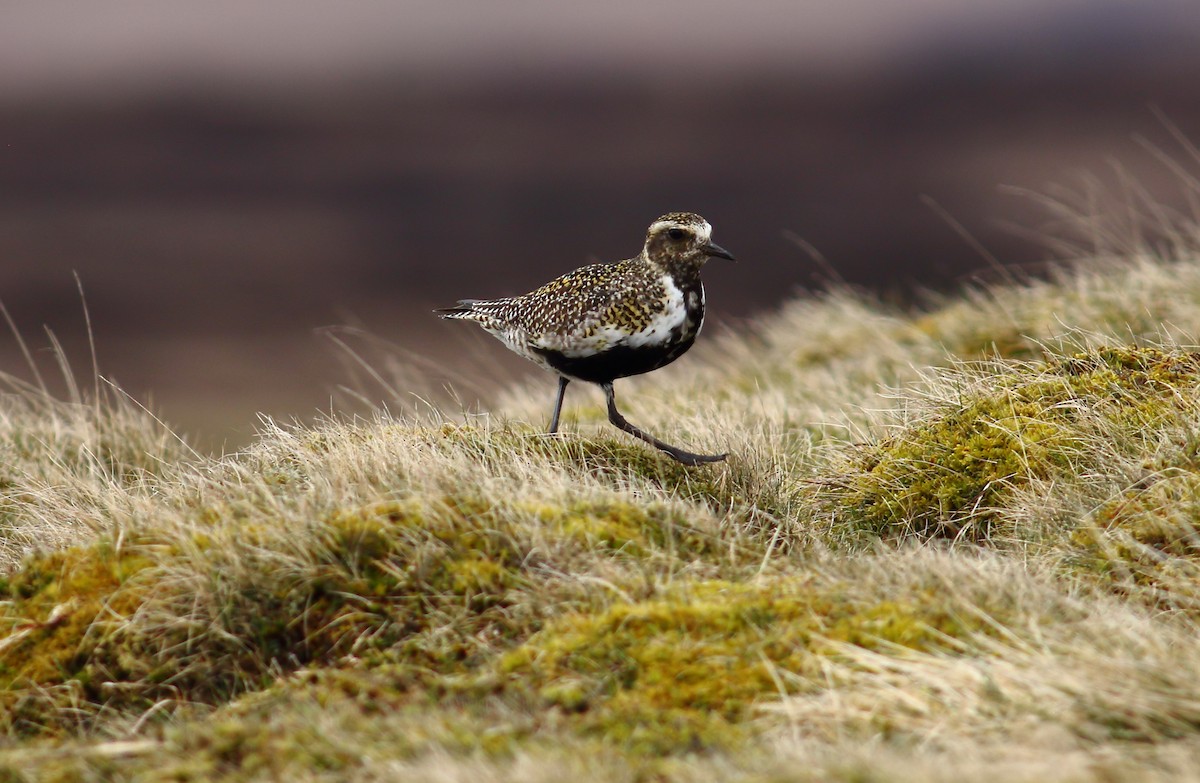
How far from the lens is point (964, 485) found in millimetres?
5203

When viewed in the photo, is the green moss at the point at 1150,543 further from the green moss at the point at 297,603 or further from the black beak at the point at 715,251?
the black beak at the point at 715,251

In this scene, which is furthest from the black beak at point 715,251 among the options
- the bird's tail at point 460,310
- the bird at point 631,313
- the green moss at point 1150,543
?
the green moss at point 1150,543

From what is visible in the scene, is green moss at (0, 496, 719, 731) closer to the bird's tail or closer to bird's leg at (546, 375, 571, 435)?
bird's leg at (546, 375, 571, 435)

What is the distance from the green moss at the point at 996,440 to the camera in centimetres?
507

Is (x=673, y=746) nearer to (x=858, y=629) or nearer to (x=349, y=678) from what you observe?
(x=858, y=629)

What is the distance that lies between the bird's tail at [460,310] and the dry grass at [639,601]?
1081 mm

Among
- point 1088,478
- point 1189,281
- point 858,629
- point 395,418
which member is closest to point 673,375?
point 1189,281

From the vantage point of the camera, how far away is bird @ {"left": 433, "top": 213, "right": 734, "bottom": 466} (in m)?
5.60

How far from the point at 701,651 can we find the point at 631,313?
2.26m

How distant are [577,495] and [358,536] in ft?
2.88

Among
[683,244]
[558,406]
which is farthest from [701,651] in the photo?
[683,244]

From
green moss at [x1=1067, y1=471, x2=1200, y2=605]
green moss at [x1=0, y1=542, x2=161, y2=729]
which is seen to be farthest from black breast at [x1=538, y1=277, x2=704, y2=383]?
green moss at [x1=0, y1=542, x2=161, y2=729]

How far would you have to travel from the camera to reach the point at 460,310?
7.04 meters

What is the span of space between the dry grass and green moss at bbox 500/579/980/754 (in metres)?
0.01
